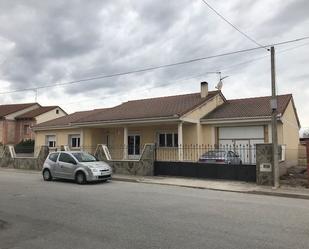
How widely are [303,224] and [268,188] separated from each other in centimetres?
672

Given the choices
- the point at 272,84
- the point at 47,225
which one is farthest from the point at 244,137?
the point at 47,225

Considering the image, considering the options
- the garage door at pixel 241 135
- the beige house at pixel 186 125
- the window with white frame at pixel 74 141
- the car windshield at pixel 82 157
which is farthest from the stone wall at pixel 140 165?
the window with white frame at pixel 74 141

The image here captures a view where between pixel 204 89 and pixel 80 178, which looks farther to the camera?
pixel 204 89

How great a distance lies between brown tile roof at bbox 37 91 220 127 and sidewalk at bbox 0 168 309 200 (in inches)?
217

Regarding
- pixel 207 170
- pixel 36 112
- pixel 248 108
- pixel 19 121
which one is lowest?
pixel 207 170

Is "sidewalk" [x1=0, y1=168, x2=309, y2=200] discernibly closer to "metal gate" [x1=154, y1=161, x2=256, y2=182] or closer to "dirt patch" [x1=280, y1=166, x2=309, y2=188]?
"metal gate" [x1=154, y1=161, x2=256, y2=182]

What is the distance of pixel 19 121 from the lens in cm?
5122

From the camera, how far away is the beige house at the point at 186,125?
22.8 m

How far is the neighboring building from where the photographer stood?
4984 cm

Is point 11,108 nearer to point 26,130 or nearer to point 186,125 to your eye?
point 26,130

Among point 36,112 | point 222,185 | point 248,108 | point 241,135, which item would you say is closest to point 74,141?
point 241,135

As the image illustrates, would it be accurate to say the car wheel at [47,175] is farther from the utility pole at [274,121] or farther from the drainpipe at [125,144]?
the utility pole at [274,121]

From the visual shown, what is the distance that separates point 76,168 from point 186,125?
10.7m

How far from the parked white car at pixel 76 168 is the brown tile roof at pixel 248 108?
10726 millimetres
